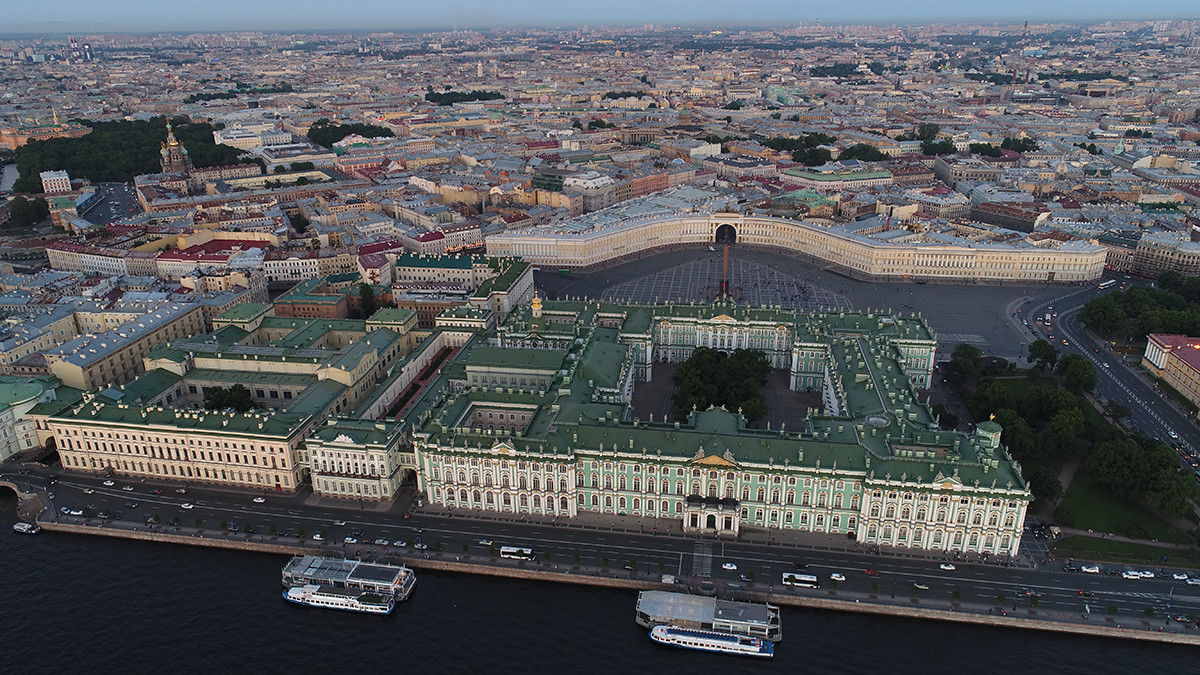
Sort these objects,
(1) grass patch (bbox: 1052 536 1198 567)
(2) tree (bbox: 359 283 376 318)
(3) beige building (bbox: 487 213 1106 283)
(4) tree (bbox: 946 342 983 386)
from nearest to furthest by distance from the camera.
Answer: (1) grass patch (bbox: 1052 536 1198 567) < (4) tree (bbox: 946 342 983 386) < (2) tree (bbox: 359 283 376 318) < (3) beige building (bbox: 487 213 1106 283)

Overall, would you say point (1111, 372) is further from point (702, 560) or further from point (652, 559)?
point (652, 559)

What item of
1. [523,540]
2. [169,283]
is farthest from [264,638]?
[169,283]

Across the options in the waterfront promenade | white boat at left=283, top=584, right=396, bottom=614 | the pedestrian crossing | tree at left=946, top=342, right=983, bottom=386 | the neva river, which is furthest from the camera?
tree at left=946, top=342, right=983, bottom=386

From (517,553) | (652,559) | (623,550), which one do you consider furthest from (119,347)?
(652,559)

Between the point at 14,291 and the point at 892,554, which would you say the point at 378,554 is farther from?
the point at 14,291

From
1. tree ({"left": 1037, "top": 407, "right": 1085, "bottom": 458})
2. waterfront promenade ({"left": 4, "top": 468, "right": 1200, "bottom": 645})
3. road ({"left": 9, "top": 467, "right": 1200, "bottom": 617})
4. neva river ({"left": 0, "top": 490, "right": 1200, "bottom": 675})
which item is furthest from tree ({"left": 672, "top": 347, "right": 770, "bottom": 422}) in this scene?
tree ({"left": 1037, "top": 407, "right": 1085, "bottom": 458})

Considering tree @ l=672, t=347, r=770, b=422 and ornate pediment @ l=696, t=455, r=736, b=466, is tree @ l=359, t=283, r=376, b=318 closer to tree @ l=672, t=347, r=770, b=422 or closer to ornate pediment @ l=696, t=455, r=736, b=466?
tree @ l=672, t=347, r=770, b=422

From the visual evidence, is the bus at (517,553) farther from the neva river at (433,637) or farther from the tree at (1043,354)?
the tree at (1043,354)

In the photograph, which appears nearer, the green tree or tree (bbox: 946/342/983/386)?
the green tree
